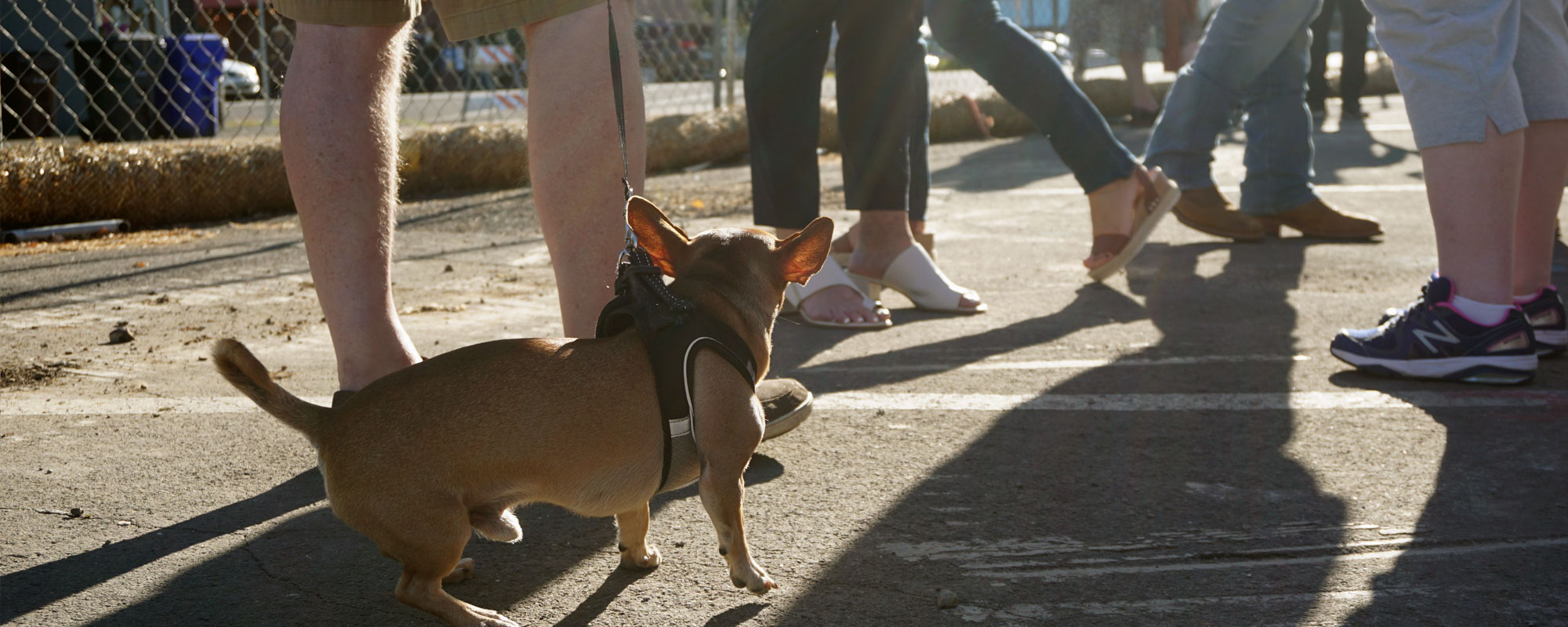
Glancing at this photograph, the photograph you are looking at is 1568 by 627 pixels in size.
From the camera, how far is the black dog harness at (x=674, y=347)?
6.00ft

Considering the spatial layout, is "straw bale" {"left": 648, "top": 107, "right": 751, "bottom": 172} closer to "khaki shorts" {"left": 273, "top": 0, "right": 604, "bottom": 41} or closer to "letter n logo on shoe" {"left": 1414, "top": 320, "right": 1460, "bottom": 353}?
"khaki shorts" {"left": 273, "top": 0, "right": 604, "bottom": 41}

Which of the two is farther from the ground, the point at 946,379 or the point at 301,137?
the point at 301,137

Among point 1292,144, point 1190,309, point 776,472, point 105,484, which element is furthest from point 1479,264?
point 105,484

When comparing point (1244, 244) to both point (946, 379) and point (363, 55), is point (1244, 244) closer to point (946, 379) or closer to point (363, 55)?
point (946, 379)

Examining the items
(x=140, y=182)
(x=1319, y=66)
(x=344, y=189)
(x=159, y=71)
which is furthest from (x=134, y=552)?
(x=1319, y=66)

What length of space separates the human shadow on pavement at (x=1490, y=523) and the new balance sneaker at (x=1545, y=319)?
35 cm

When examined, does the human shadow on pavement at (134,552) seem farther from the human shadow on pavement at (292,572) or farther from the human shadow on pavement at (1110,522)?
the human shadow on pavement at (1110,522)

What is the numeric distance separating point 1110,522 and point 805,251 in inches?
27.0

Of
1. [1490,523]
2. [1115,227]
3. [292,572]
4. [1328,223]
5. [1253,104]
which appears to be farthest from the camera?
[1253,104]

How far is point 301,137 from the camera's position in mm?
2395

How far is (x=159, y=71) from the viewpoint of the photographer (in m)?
7.51

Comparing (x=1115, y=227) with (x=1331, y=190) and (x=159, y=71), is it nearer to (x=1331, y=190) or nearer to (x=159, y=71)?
(x=1331, y=190)

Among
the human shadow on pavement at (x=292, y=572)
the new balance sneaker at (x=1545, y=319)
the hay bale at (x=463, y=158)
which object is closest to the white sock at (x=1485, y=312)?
the new balance sneaker at (x=1545, y=319)

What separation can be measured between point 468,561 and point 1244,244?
12.6 ft
